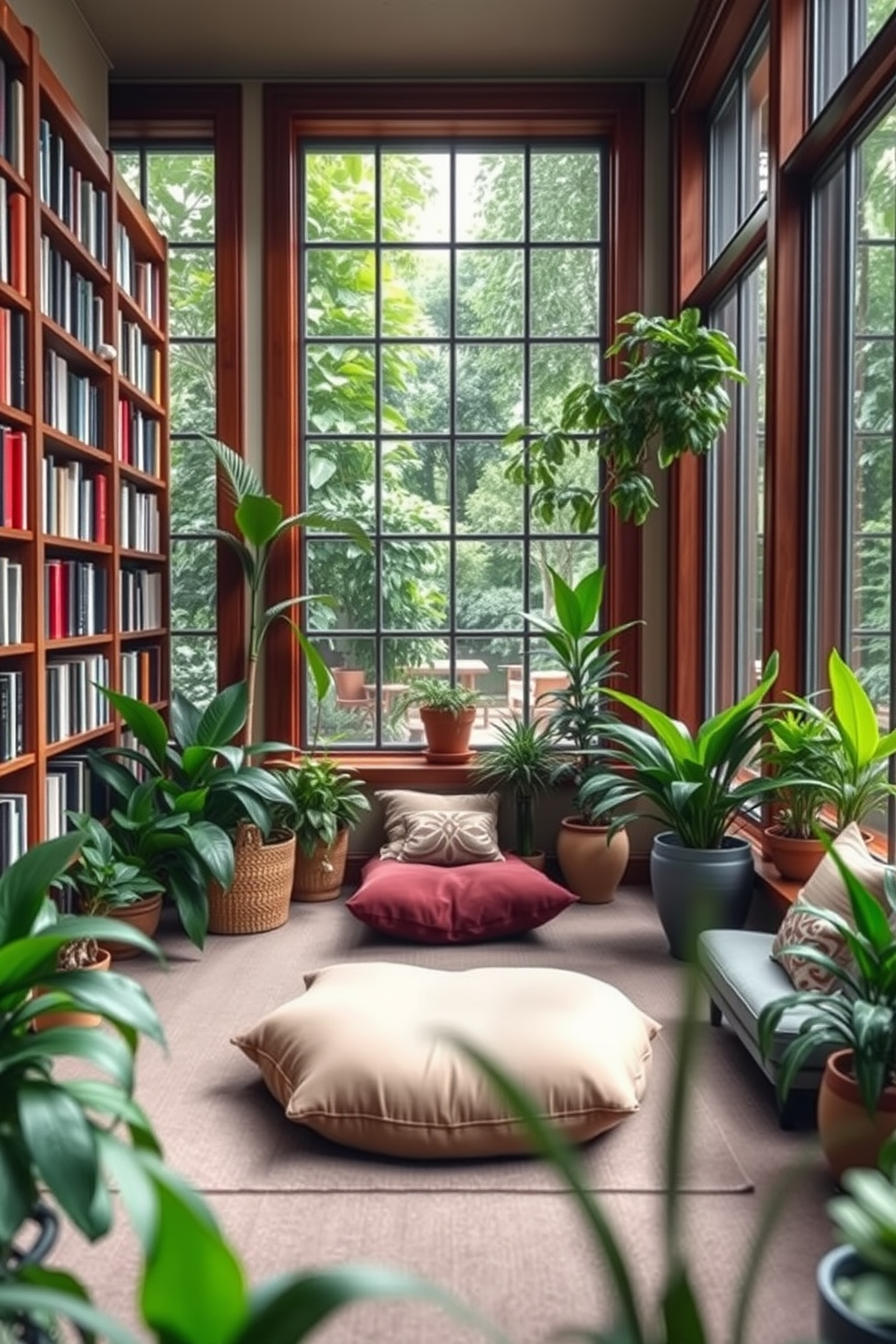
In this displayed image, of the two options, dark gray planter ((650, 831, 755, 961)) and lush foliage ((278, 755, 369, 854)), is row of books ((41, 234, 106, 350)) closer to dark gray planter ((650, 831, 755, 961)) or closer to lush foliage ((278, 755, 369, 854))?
lush foliage ((278, 755, 369, 854))

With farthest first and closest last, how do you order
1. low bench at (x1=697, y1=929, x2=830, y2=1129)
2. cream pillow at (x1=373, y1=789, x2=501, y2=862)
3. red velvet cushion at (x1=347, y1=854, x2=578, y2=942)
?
cream pillow at (x1=373, y1=789, x2=501, y2=862) → red velvet cushion at (x1=347, y1=854, x2=578, y2=942) → low bench at (x1=697, y1=929, x2=830, y2=1129)

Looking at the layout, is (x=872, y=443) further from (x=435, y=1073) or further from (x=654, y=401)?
(x=435, y=1073)

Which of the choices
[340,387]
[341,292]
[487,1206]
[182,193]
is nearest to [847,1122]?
[487,1206]

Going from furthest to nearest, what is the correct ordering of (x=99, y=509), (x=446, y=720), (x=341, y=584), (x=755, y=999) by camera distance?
(x=341, y=584) → (x=446, y=720) → (x=99, y=509) → (x=755, y=999)

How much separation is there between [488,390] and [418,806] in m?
1.82

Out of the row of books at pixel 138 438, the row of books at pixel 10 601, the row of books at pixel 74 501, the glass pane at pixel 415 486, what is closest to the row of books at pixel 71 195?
the row of books at pixel 138 438

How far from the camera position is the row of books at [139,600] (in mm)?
3914

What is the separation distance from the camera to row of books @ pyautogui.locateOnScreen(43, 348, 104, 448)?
3139mm

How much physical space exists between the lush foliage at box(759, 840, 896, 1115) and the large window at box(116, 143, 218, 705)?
3168 millimetres

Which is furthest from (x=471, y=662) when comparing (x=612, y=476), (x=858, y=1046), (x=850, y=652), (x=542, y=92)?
(x=858, y=1046)

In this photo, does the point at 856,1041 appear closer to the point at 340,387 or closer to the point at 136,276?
the point at 340,387

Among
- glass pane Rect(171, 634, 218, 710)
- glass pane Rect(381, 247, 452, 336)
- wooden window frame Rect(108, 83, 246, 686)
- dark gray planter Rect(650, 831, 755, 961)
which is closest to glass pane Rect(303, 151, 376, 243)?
glass pane Rect(381, 247, 452, 336)

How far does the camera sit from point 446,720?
4422 millimetres

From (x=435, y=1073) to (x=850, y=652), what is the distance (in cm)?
167
